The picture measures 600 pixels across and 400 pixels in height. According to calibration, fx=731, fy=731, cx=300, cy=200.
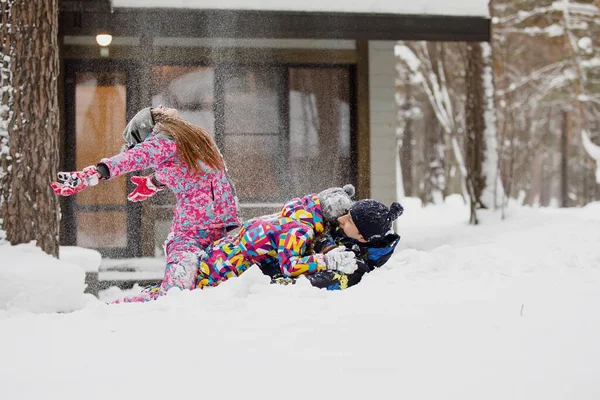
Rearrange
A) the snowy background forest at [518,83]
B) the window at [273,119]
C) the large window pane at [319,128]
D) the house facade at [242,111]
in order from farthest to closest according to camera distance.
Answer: the snowy background forest at [518,83] → the large window pane at [319,128] → the window at [273,119] → the house facade at [242,111]

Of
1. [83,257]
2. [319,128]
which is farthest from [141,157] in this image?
[319,128]

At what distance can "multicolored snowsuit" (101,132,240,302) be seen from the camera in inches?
177

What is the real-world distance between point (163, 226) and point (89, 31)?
8.91ft

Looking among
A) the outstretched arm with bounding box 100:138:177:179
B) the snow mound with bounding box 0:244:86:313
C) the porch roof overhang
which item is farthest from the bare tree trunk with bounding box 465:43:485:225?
the snow mound with bounding box 0:244:86:313

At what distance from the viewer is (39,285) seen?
4.10 metres

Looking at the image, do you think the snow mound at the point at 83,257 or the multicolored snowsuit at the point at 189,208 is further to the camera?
the snow mound at the point at 83,257

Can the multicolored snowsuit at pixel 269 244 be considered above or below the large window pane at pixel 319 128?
below

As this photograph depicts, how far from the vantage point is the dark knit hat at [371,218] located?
14.3ft

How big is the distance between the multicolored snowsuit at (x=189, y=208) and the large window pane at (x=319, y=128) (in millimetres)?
5395

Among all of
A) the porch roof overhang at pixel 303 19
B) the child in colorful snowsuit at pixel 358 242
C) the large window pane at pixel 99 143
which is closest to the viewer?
the child in colorful snowsuit at pixel 358 242

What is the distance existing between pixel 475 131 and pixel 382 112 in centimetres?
205

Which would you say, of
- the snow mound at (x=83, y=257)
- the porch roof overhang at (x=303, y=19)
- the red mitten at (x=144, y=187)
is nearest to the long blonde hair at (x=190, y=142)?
the red mitten at (x=144, y=187)

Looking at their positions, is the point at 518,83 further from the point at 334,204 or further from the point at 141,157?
the point at 141,157

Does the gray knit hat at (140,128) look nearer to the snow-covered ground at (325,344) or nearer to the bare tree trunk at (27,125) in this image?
the bare tree trunk at (27,125)
